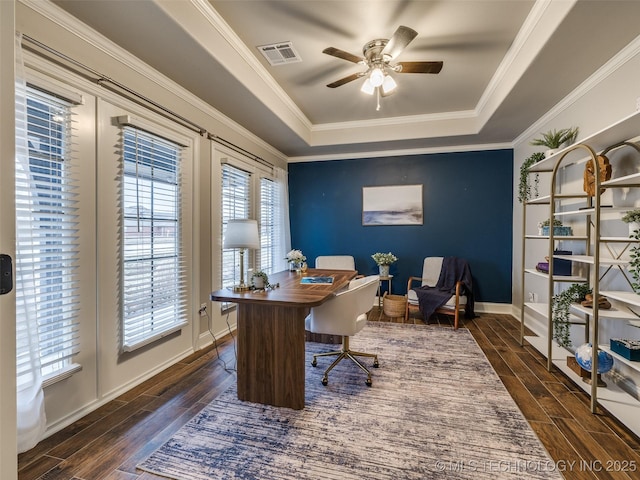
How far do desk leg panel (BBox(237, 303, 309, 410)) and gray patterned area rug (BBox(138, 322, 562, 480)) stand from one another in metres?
0.10

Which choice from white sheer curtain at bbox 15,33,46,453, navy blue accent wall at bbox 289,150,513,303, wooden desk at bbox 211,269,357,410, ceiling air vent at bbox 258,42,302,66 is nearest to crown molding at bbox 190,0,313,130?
ceiling air vent at bbox 258,42,302,66

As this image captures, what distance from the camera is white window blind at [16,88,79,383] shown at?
1.64 meters

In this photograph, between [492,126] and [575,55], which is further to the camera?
[492,126]

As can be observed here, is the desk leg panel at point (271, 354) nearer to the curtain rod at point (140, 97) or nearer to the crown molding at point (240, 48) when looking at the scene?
the curtain rod at point (140, 97)

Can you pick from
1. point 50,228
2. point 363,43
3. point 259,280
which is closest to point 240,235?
point 259,280

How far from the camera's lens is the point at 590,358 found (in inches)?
89.9

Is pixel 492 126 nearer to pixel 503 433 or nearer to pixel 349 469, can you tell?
pixel 503 433

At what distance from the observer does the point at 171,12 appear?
190 centimetres

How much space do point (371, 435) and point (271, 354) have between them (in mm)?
816

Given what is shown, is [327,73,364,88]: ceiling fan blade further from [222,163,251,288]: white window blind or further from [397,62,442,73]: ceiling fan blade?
[222,163,251,288]: white window blind

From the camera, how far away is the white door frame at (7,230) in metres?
0.77

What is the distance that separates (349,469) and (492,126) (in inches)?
158

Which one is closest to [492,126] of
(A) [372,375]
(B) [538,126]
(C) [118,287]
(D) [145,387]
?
(B) [538,126]

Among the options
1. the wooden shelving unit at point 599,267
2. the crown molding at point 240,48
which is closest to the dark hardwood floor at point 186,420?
the wooden shelving unit at point 599,267
